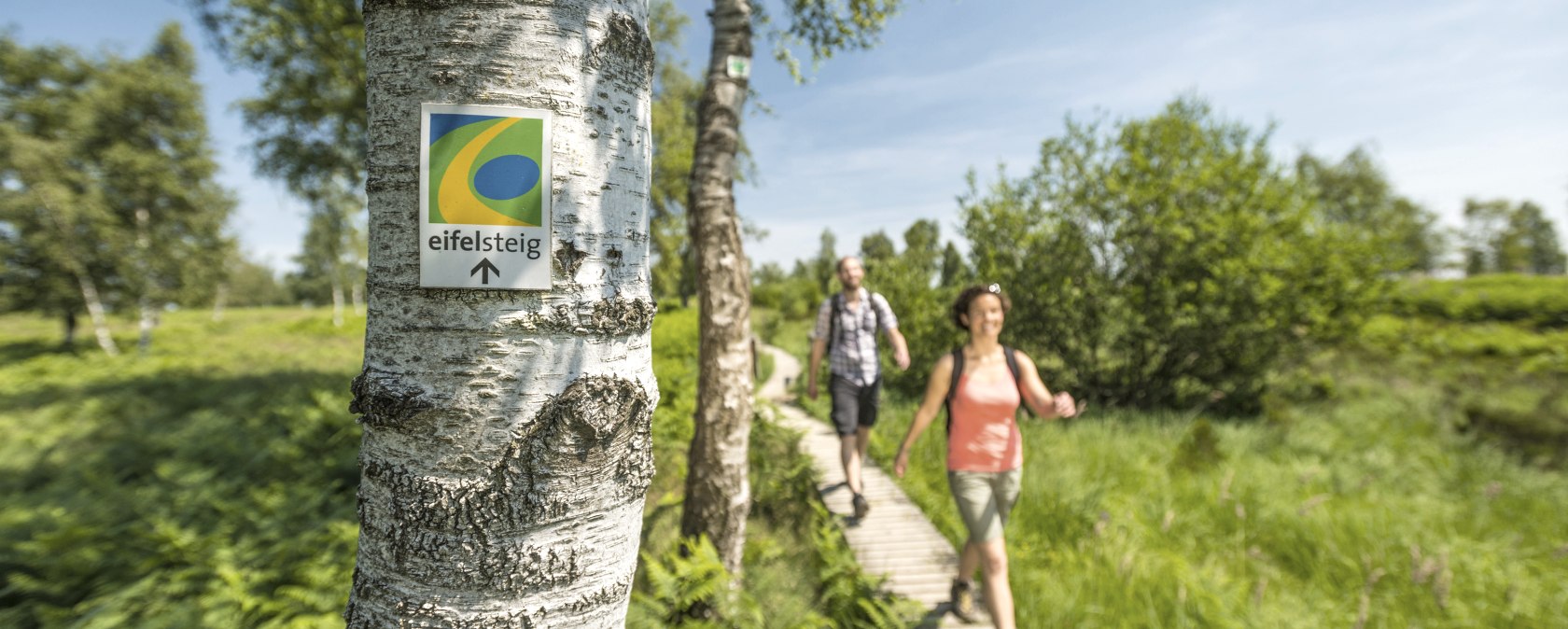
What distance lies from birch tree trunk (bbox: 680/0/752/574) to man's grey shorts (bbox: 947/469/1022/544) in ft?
4.40

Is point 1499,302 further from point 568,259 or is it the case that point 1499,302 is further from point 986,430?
point 568,259

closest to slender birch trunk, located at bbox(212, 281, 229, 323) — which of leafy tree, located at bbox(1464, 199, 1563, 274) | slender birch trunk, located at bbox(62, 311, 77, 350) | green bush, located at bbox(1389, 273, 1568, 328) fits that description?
slender birch trunk, located at bbox(62, 311, 77, 350)

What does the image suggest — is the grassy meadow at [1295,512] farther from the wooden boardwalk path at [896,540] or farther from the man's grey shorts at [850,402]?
the man's grey shorts at [850,402]

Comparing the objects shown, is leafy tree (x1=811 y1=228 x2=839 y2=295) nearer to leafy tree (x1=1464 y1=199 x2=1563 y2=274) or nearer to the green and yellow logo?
the green and yellow logo

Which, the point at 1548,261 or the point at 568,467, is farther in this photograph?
the point at 1548,261

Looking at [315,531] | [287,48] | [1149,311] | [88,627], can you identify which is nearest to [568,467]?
[88,627]

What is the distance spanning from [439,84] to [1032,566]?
439cm

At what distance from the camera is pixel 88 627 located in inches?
105

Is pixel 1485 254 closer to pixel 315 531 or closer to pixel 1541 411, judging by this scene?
pixel 1541 411

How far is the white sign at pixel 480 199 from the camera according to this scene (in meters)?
1.00

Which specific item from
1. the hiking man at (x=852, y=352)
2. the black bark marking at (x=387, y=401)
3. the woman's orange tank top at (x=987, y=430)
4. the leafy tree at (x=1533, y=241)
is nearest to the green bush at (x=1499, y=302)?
the hiking man at (x=852, y=352)

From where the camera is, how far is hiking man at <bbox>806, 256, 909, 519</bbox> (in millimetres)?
4844

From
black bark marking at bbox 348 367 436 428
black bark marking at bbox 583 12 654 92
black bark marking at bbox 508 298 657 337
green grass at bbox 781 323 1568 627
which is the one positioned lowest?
green grass at bbox 781 323 1568 627

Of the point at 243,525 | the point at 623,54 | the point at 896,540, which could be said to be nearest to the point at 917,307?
the point at 896,540
